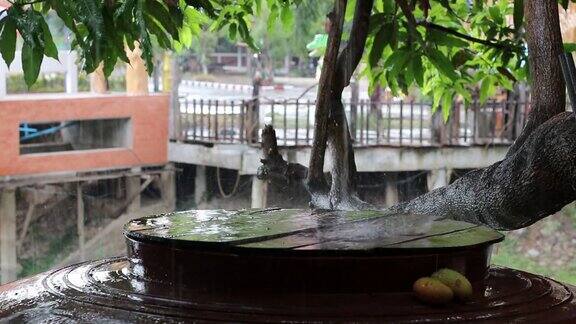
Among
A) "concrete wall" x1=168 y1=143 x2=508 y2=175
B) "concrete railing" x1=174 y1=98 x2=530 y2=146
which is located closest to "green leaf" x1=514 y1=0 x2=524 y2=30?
"concrete wall" x1=168 y1=143 x2=508 y2=175

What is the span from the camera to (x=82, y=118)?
13.2 m

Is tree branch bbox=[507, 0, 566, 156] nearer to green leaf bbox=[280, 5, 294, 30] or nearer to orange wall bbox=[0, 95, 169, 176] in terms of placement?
green leaf bbox=[280, 5, 294, 30]

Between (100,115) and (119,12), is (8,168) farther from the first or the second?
(119,12)

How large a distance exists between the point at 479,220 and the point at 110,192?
12447 mm

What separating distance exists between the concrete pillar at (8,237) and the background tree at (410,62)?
9.39 m

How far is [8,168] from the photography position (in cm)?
1278

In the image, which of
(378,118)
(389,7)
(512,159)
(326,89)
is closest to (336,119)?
(326,89)

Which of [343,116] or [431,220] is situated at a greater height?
[343,116]

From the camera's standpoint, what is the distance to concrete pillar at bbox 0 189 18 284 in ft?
43.0

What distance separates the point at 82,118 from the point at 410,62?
33.2ft

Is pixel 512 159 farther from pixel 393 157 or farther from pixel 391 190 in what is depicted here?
pixel 391 190

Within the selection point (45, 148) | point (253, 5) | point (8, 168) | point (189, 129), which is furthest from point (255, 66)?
point (253, 5)

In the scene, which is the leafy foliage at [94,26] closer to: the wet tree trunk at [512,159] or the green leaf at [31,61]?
the green leaf at [31,61]

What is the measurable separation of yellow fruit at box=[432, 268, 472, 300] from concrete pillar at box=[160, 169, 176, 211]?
12579 millimetres
